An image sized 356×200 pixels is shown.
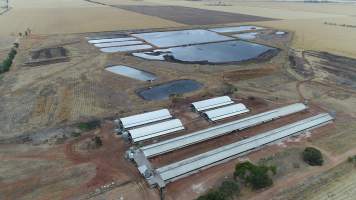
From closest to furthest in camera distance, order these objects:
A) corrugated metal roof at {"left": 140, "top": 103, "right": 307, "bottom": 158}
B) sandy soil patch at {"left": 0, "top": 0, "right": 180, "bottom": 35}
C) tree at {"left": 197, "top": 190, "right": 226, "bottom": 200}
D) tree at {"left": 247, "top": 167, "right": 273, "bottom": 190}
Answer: tree at {"left": 197, "top": 190, "right": 226, "bottom": 200}
tree at {"left": 247, "top": 167, "right": 273, "bottom": 190}
corrugated metal roof at {"left": 140, "top": 103, "right": 307, "bottom": 158}
sandy soil patch at {"left": 0, "top": 0, "right": 180, "bottom": 35}

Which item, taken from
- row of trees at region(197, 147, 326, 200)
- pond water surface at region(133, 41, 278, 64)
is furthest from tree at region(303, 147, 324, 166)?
pond water surface at region(133, 41, 278, 64)

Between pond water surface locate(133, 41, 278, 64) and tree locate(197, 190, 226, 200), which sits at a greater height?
pond water surface locate(133, 41, 278, 64)

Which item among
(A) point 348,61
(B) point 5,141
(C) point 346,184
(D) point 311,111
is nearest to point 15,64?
(B) point 5,141

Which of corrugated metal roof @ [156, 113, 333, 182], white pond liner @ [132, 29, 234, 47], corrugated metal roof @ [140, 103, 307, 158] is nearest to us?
corrugated metal roof @ [156, 113, 333, 182]

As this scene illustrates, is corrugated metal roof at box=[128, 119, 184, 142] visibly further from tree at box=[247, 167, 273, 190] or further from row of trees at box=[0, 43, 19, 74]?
row of trees at box=[0, 43, 19, 74]

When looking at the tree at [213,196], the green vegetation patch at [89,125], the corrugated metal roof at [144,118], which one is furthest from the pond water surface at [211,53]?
the tree at [213,196]

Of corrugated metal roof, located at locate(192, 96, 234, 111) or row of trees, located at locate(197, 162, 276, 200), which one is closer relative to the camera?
row of trees, located at locate(197, 162, 276, 200)

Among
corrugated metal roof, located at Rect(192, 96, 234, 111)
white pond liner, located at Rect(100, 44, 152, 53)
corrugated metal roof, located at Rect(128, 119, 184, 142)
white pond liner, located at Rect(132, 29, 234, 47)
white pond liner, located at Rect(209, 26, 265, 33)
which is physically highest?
white pond liner, located at Rect(209, 26, 265, 33)

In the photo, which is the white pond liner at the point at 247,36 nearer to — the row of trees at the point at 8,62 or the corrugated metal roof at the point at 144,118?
the corrugated metal roof at the point at 144,118
